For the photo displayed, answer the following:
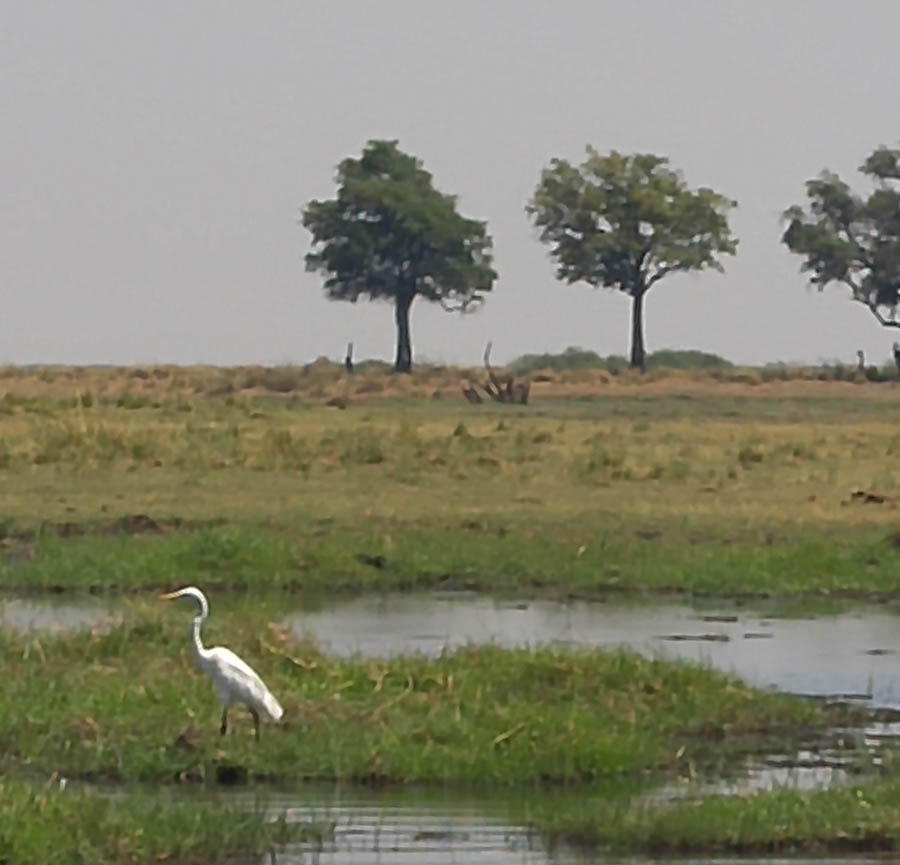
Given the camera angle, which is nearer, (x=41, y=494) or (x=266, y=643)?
(x=266, y=643)

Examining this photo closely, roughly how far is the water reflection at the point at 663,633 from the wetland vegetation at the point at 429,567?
0.85 m

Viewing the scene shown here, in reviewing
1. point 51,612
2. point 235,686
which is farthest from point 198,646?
point 51,612

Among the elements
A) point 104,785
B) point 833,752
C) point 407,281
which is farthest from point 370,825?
point 407,281

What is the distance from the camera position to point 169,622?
1675 cm

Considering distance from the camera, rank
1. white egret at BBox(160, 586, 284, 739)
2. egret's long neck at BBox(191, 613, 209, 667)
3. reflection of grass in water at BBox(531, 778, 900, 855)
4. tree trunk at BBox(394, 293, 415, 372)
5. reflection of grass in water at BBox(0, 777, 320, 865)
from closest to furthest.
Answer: reflection of grass in water at BBox(0, 777, 320, 865)
reflection of grass in water at BBox(531, 778, 900, 855)
white egret at BBox(160, 586, 284, 739)
egret's long neck at BBox(191, 613, 209, 667)
tree trunk at BBox(394, 293, 415, 372)

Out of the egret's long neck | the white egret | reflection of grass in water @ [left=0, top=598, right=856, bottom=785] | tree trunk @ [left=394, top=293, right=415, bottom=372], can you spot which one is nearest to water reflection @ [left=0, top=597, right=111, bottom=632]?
reflection of grass in water @ [left=0, top=598, right=856, bottom=785]

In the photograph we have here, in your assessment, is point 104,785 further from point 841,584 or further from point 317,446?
point 317,446

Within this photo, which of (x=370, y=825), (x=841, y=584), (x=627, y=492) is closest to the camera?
(x=370, y=825)

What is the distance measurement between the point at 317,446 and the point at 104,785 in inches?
859

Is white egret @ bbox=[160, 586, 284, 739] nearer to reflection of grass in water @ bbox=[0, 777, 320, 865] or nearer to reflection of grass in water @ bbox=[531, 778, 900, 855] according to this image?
reflection of grass in water @ bbox=[0, 777, 320, 865]

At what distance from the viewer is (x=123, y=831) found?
456 inches

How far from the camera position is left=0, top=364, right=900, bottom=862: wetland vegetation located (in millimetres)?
13719

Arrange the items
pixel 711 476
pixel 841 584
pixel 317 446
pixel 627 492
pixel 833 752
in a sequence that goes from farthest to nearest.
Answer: pixel 317 446
pixel 711 476
pixel 627 492
pixel 841 584
pixel 833 752

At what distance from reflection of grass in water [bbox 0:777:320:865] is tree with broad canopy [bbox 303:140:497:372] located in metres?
69.1
